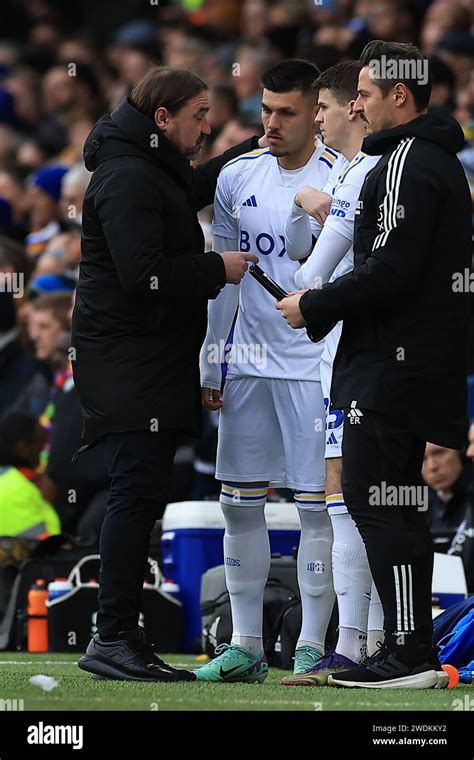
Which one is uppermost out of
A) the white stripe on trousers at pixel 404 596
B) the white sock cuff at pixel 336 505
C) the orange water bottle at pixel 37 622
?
the white sock cuff at pixel 336 505

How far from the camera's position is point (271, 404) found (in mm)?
6180

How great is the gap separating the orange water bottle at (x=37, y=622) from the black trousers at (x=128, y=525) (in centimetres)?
248

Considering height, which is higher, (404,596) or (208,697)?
(404,596)

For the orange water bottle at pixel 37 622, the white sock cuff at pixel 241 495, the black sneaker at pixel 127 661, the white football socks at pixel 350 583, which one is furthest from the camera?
the orange water bottle at pixel 37 622

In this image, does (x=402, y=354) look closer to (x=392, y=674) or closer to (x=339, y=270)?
(x=339, y=270)

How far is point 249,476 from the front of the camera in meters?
6.07

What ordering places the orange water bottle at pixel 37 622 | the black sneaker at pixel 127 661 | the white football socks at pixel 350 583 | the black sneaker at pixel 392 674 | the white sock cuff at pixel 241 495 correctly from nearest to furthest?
the black sneaker at pixel 392 674
the black sneaker at pixel 127 661
the white football socks at pixel 350 583
the white sock cuff at pixel 241 495
the orange water bottle at pixel 37 622

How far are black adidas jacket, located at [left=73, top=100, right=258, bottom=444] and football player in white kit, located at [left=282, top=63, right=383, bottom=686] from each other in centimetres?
40

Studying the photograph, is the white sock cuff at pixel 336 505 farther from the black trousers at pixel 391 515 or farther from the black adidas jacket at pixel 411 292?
the black adidas jacket at pixel 411 292

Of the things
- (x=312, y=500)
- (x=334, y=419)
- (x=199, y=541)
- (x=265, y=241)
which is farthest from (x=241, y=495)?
(x=199, y=541)

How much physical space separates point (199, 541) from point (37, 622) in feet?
2.96

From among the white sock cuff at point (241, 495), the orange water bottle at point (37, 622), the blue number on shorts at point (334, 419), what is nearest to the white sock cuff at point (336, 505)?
the blue number on shorts at point (334, 419)

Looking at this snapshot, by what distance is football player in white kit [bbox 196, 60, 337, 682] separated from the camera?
610cm

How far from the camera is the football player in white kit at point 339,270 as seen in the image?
220 inches
